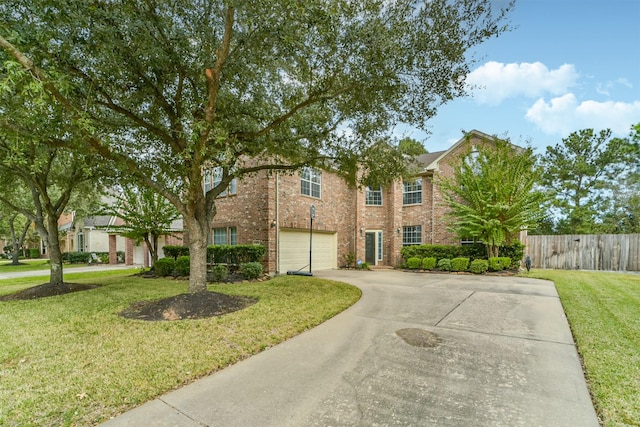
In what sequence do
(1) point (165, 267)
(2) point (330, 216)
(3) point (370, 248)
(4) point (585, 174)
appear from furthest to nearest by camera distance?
(4) point (585, 174), (3) point (370, 248), (2) point (330, 216), (1) point (165, 267)

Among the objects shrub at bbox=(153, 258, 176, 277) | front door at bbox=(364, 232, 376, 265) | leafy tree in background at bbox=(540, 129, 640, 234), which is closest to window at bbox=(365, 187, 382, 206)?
front door at bbox=(364, 232, 376, 265)

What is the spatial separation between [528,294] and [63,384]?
9.87m

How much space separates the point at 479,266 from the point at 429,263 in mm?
2193

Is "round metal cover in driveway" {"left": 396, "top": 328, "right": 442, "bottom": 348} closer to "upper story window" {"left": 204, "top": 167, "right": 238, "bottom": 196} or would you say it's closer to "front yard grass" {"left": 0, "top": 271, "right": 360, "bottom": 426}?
"front yard grass" {"left": 0, "top": 271, "right": 360, "bottom": 426}

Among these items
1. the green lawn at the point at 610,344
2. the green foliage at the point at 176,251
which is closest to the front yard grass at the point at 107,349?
the green lawn at the point at 610,344

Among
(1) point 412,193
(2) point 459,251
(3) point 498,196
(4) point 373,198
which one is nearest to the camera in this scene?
(3) point 498,196

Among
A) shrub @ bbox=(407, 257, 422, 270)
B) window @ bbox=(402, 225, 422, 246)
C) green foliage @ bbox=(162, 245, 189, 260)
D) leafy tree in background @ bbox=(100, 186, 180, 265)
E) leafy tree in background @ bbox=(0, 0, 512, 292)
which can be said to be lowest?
shrub @ bbox=(407, 257, 422, 270)

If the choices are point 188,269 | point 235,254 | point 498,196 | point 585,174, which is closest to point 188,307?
point 235,254

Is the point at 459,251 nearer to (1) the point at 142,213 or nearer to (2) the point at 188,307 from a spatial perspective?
(2) the point at 188,307

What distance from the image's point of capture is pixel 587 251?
1508 centimetres

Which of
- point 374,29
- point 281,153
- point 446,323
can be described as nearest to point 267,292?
point 281,153

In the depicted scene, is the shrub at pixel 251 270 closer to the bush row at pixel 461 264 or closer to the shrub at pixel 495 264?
the bush row at pixel 461 264

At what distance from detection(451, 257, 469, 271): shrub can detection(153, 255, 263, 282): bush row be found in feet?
28.6

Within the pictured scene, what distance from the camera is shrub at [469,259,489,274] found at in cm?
1319
